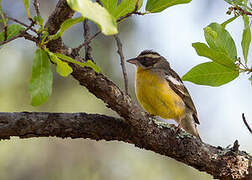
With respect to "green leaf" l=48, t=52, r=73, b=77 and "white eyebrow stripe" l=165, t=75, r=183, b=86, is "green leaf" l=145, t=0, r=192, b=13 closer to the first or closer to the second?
"green leaf" l=48, t=52, r=73, b=77

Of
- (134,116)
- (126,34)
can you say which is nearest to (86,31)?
(134,116)

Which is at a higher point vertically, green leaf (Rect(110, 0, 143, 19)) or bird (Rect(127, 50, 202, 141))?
bird (Rect(127, 50, 202, 141))

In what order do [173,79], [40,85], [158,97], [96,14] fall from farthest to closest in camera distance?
[173,79]
[158,97]
[40,85]
[96,14]

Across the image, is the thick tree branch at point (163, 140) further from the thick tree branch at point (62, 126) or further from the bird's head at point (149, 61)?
the bird's head at point (149, 61)

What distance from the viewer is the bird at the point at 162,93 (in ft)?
18.4

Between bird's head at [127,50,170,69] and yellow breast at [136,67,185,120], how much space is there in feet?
1.68

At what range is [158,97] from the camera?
220 inches

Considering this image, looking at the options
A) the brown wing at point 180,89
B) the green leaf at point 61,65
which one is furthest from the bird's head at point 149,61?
the green leaf at point 61,65

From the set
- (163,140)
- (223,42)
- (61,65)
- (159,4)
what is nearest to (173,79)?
(163,140)

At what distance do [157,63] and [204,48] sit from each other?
13.0 feet

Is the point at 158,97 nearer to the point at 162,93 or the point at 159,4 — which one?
the point at 162,93

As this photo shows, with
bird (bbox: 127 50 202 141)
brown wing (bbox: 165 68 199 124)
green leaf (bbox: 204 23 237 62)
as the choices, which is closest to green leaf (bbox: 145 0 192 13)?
green leaf (bbox: 204 23 237 62)

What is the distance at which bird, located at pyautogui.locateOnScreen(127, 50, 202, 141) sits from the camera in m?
5.60

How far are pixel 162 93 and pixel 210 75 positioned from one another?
2677 millimetres
